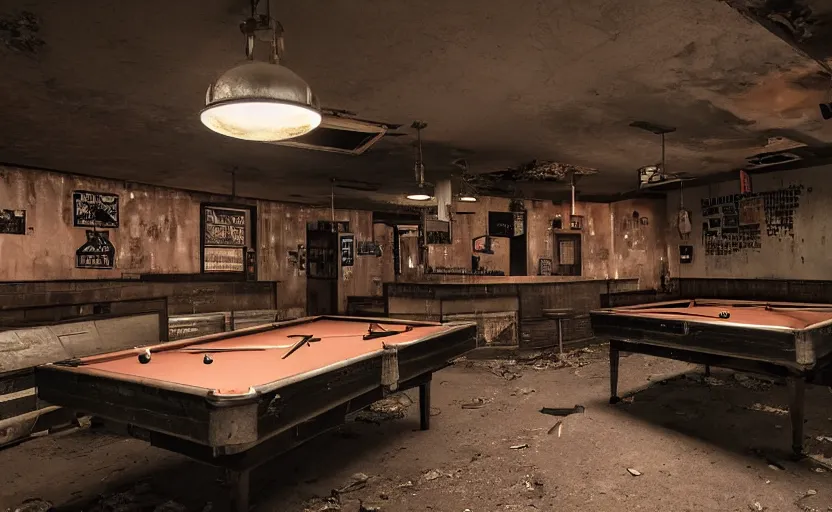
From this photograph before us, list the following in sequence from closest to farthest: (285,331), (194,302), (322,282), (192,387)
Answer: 1. (192,387)
2. (285,331)
3. (194,302)
4. (322,282)

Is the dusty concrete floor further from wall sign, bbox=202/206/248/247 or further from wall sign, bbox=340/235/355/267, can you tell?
wall sign, bbox=340/235/355/267

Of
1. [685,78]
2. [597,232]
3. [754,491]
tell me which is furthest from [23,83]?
[597,232]

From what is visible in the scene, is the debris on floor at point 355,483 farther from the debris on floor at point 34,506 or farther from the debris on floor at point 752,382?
the debris on floor at point 752,382

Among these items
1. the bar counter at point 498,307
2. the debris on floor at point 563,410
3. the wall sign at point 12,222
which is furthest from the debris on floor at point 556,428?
the wall sign at point 12,222

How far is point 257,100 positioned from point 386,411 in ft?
11.2

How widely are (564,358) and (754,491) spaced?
4049 mm

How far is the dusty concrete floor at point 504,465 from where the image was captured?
2783 millimetres

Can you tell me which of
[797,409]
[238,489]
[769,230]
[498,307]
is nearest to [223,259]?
[498,307]

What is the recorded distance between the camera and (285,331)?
394 centimetres

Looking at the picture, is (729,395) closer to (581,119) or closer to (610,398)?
(610,398)

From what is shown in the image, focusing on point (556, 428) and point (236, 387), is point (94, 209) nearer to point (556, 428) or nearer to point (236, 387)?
point (236, 387)

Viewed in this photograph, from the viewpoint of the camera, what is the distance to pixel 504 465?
3283mm

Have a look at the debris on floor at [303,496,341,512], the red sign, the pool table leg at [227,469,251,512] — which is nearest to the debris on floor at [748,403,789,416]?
the debris on floor at [303,496,341,512]

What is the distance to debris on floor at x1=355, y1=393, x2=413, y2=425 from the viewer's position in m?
4.27
